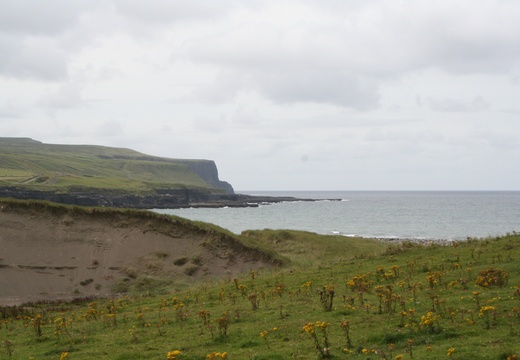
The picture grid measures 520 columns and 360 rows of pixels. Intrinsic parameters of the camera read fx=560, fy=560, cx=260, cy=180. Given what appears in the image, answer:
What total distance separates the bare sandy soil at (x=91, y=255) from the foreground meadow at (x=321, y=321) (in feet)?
30.2

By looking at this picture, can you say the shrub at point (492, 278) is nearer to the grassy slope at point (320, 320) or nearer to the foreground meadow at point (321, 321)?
the foreground meadow at point (321, 321)

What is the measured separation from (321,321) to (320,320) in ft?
0.52

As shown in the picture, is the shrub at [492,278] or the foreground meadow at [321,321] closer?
the foreground meadow at [321,321]

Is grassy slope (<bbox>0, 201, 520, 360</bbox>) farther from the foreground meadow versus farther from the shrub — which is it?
the shrub

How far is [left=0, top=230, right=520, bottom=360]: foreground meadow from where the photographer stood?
44.9 feet

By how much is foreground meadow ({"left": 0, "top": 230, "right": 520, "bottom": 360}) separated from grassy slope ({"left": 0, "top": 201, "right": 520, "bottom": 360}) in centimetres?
4

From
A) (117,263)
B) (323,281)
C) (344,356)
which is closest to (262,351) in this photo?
(344,356)

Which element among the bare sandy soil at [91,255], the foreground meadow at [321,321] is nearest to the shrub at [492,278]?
the foreground meadow at [321,321]

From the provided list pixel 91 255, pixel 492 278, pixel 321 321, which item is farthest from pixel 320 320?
pixel 91 255

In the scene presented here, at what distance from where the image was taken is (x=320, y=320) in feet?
55.3

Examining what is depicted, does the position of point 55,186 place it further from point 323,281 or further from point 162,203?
point 323,281

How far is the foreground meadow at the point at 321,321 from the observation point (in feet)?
44.9

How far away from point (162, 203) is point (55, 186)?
39915 millimetres

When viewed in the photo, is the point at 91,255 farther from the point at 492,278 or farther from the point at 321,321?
the point at 492,278
